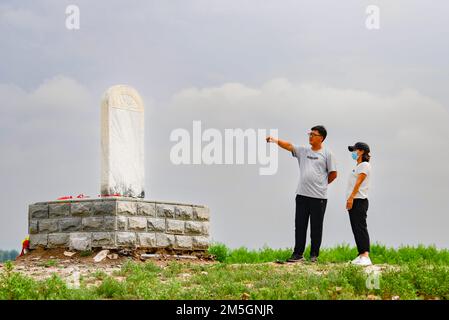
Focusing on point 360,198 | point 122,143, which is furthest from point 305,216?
point 122,143

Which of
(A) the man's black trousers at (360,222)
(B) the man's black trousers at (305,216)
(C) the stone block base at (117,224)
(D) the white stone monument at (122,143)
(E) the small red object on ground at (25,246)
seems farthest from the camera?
(E) the small red object on ground at (25,246)

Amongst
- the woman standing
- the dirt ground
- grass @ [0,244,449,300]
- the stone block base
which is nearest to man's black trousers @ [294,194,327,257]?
the woman standing

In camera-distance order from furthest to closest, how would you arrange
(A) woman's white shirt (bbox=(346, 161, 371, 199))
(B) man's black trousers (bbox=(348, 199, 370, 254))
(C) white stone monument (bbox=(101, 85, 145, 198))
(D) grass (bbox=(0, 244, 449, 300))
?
(C) white stone monument (bbox=(101, 85, 145, 198)), (B) man's black trousers (bbox=(348, 199, 370, 254)), (A) woman's white shirt (bbox=(346, 161, 371, 199)), (D) grass (bbox=(0, 244, 449, 300))

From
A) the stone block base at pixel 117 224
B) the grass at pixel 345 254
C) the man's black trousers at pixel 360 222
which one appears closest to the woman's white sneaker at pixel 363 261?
the man's black trousers at pixel 360 222

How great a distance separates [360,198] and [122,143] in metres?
5.14

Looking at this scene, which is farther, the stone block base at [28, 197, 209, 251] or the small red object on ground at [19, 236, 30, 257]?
the small red object on ground at [19, 236, 30, 257]

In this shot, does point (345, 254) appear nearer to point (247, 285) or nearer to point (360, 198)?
point (360, 198)

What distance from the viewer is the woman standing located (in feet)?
34.2

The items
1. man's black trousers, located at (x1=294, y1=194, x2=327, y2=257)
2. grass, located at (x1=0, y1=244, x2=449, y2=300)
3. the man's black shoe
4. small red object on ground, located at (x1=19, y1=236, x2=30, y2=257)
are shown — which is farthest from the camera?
small red object on ground, located at (x1=19, y1=236, x2=30, y2=257)

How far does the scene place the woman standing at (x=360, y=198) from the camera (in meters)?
10.4

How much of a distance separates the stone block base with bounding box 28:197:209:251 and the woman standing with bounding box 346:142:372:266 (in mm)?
4178

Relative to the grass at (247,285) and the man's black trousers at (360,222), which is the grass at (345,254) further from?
the grass at (247,285)

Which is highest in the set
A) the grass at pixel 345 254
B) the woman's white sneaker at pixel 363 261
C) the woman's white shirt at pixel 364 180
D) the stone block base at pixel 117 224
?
the woman's white shirt at pixel 364 180

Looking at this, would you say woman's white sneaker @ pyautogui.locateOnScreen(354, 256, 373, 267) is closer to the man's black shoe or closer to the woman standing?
the woman standing
